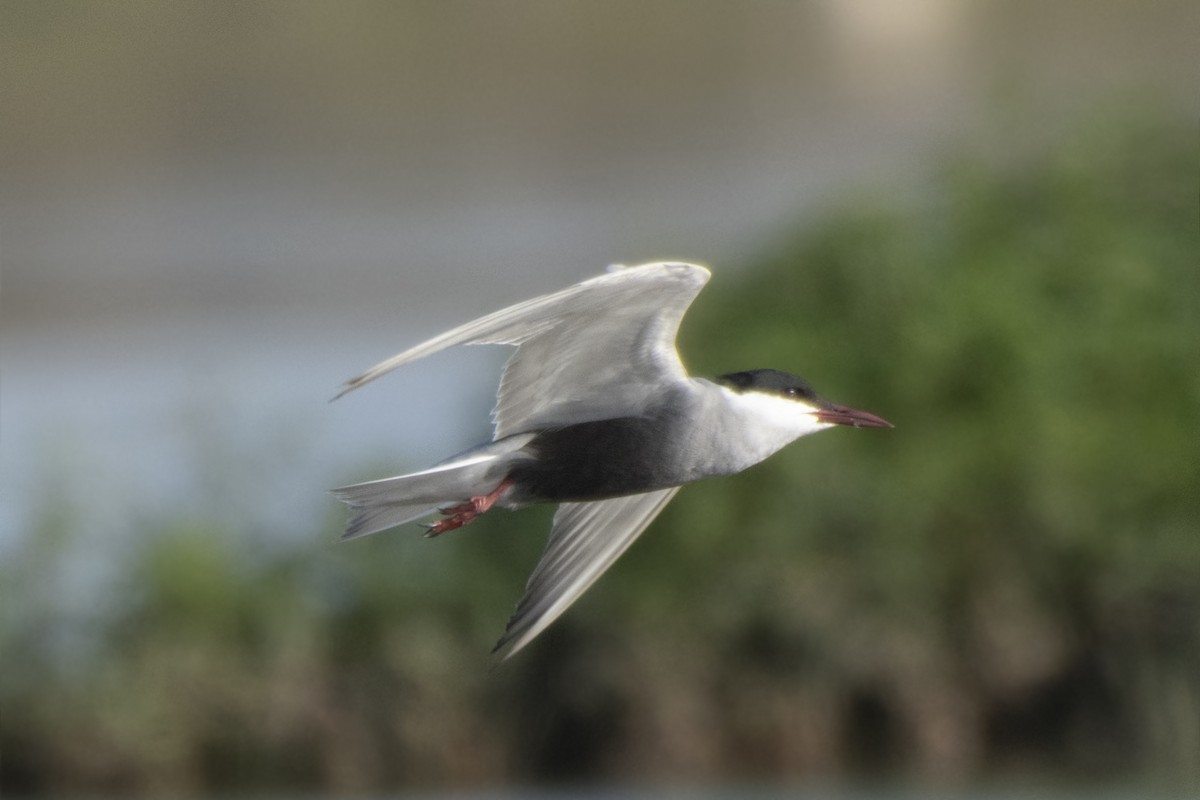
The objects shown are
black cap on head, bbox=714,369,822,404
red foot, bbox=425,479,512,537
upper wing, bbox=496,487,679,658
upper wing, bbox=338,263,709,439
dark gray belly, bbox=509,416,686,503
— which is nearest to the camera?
upper wing, bbox=338,263,709,439

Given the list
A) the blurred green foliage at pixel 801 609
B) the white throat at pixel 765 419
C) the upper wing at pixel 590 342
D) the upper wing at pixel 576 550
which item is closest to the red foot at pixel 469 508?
the upper wing at pixel 590 342

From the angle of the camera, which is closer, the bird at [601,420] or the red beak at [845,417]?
the bird at [601,420]

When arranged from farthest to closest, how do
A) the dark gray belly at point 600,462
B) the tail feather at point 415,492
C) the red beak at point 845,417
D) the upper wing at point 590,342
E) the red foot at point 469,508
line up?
the red beak at point 845,417
the red foot at point 469,508
the dark gray belly at point 600,462
the tail feather at point 415,492
the upper wing at point 590,342

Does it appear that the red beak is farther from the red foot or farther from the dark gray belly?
the red foot

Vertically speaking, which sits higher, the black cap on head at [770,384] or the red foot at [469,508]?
the black cap on head at [770,384]

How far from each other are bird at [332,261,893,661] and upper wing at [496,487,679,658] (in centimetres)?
28

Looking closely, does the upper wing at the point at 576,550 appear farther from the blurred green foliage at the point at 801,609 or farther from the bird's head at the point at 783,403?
the blurred green foliage at the point at 801,609

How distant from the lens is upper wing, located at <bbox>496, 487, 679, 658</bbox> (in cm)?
899

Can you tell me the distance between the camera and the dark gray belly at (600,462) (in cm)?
835

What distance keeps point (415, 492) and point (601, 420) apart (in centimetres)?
68

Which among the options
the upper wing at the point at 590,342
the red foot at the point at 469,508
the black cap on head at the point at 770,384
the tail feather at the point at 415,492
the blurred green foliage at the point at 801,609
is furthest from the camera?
the blurred green foliage at the point at 801,609

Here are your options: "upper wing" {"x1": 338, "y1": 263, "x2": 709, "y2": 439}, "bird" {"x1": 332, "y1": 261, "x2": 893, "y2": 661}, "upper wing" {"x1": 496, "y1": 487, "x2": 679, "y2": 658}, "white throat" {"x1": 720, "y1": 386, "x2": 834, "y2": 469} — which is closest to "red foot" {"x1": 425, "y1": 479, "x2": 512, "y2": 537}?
"bird" {"x1": 332, "y1": 261, "x2": 893, "y2": 661}

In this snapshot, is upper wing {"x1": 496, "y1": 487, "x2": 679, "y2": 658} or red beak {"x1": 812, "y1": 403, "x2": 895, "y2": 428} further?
upper wing {"x1": 496, "y1": 487, "x2": 679, "y2": 658}

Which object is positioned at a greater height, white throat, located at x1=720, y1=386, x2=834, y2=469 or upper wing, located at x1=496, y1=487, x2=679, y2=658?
white throat, located at x1=720, y1=386, x2=834, y2=469
